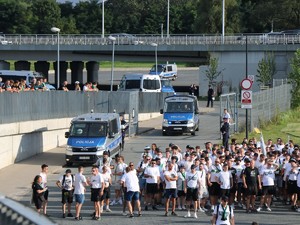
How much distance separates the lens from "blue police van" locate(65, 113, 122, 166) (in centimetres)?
2967

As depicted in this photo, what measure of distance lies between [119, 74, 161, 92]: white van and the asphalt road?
4.37 metres

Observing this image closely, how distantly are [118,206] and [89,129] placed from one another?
9389mm

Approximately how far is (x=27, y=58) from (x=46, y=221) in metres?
80.3

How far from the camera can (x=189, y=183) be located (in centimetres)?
1994

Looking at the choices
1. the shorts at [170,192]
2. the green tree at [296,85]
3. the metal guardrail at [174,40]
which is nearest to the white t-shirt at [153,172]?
the shorts at [170,192]

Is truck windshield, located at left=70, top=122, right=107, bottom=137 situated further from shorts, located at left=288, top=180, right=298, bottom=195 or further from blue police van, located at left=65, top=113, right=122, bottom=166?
shorts, located at left=288, top=180, right=298, bottom=195

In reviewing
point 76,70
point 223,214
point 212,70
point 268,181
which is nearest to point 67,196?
point 268,181

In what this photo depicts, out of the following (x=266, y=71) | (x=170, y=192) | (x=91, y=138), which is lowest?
(x=170, y=192)

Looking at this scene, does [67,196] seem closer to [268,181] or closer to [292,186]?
[268,181]

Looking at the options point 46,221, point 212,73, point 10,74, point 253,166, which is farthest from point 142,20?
point 46,221

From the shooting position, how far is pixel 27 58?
81625mm

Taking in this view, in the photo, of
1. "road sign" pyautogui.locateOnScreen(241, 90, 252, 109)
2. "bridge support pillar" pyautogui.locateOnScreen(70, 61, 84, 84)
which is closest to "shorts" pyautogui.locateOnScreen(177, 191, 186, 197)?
"road sign" pyautogui.locateOnScreen(241, 90, 252, 109)

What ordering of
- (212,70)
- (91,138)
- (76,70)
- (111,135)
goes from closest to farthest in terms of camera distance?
(91,138), (111,135), (212,70), (76,70)

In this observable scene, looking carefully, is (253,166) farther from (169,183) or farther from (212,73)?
(212,73)
